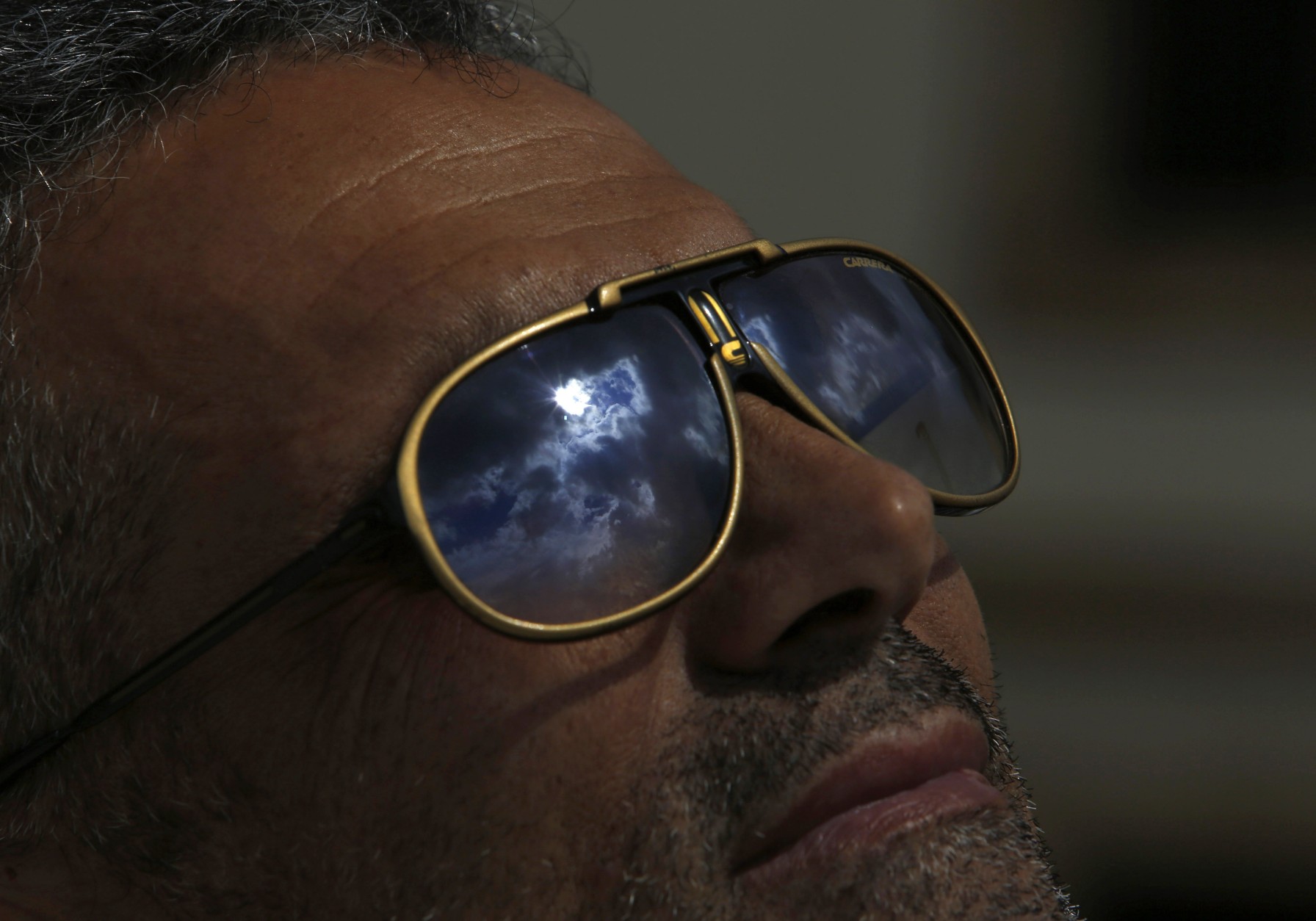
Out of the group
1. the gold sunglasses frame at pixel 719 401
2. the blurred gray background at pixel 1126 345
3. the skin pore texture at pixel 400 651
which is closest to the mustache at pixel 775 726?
the skin pore texture at pixel 400 651

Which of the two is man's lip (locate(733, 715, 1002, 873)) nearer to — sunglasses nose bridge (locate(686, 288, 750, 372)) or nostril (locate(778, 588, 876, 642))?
nostril (locate(778, 588, 876, 642))

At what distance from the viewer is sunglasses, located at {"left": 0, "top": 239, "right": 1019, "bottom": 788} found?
1116 mm

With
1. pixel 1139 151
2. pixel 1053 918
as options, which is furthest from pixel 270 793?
pixel 1139 151

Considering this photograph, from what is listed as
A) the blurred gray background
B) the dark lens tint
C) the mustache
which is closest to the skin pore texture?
the mustache

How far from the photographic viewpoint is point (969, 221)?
3982mm

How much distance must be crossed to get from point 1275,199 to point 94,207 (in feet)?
13.0

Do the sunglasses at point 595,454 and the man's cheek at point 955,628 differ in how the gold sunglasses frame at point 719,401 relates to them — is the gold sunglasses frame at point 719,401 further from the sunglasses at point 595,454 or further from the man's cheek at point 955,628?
the man's cheek at point 955,628

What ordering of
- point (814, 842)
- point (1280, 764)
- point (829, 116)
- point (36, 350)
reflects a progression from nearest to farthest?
1. point (814, 842)
2. point (36, 350)
3. point (829, 116)
4. point (1280, 764)

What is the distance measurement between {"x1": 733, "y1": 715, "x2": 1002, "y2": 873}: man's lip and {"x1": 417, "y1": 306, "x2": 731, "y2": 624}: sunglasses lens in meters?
0.26

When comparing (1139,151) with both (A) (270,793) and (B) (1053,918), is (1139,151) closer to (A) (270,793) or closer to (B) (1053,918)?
(B) (1053,918)

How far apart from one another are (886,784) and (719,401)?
1.44ft

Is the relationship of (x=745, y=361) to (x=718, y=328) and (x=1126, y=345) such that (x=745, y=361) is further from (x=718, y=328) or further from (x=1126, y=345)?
(x=1126, y=345)

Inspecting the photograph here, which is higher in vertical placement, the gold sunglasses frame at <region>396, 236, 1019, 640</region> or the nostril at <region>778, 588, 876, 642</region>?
the gold sunglasses frame at <region>396, 236, 1019, 640</region>

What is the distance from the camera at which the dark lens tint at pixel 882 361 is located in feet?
4.52
